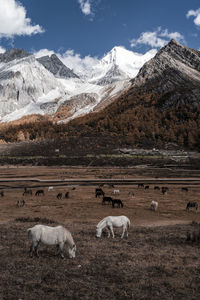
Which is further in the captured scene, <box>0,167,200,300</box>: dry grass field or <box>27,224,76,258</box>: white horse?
<box>27,224,76,258</box>: white horse

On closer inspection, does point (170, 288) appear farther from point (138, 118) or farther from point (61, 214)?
point (138, 118)

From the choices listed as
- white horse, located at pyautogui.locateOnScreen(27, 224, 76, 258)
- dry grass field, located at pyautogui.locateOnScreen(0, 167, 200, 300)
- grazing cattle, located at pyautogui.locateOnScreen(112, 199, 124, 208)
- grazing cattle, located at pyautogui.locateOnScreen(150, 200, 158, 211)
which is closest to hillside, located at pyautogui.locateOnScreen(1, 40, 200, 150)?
grazing cattle, located at pyautogui.locateOnScreen(112, 199, 124, 208)

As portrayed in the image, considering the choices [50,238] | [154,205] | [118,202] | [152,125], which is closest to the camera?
[50,238]

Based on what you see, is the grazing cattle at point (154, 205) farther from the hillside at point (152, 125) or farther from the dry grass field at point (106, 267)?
the hillside at point (152, 125)

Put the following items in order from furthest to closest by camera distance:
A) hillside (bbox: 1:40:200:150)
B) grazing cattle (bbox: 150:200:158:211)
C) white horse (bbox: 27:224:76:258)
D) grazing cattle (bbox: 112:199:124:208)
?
hillside (bbox: 1:40:200:150) → grazing cattle (bbox: 112:199:124:208) → grazing cattle (bbox: 150:200:158:211) → white horse (bbox: 27:224:76:258)

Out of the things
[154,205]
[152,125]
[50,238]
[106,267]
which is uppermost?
[152,125]

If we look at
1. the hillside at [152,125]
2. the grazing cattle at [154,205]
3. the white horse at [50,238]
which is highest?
the hillside at [152,125]

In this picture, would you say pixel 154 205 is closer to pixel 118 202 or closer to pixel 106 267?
pixel 118 202

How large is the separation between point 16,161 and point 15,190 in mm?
62664

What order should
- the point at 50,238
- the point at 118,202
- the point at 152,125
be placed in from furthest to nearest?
the point at 152,125 → the point at 118,202 → the point at 50,238

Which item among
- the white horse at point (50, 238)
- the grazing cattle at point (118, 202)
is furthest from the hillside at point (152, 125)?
the white horse at point (50, 238)

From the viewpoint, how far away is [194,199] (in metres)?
34.8

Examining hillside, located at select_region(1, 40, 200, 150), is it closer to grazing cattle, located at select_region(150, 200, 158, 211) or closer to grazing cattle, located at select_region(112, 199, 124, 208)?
grazing cattle, located at select_region(112, 199, 124, 208)

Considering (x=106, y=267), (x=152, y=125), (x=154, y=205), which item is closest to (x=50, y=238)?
(x=106, y=267)
